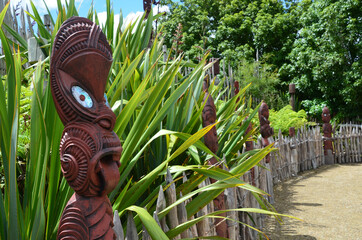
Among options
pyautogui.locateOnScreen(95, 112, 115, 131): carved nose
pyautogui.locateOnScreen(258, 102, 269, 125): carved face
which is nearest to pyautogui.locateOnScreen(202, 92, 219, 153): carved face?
pyautogui.locateOnScreen(95, 112, 115, 131): carved nose

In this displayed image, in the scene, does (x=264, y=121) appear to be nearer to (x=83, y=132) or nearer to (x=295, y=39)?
(x=83, y=132)

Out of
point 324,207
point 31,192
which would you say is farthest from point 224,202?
point 324,207

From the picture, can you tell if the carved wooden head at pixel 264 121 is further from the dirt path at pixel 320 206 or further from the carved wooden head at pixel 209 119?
the carved wooden head at pixel 209 119

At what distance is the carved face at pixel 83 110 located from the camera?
0.99m

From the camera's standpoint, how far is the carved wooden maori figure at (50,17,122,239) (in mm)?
995

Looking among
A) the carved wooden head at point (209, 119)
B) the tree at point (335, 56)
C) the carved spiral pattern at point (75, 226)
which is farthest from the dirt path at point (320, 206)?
the tree at point (335, 56)

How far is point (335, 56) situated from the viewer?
44.7 feet

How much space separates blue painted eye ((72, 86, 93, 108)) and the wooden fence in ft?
1.51

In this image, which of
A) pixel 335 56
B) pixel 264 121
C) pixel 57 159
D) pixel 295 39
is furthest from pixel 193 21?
pixel 57 159

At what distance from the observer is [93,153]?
0.99 m

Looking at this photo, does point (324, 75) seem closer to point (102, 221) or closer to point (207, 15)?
point (207, 15)

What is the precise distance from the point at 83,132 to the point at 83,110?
61 millimetres

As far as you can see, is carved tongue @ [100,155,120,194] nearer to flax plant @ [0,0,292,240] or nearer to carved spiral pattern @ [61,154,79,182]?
carved spiral pattern @ [61,154,79,182]

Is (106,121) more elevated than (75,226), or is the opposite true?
(106,121)
